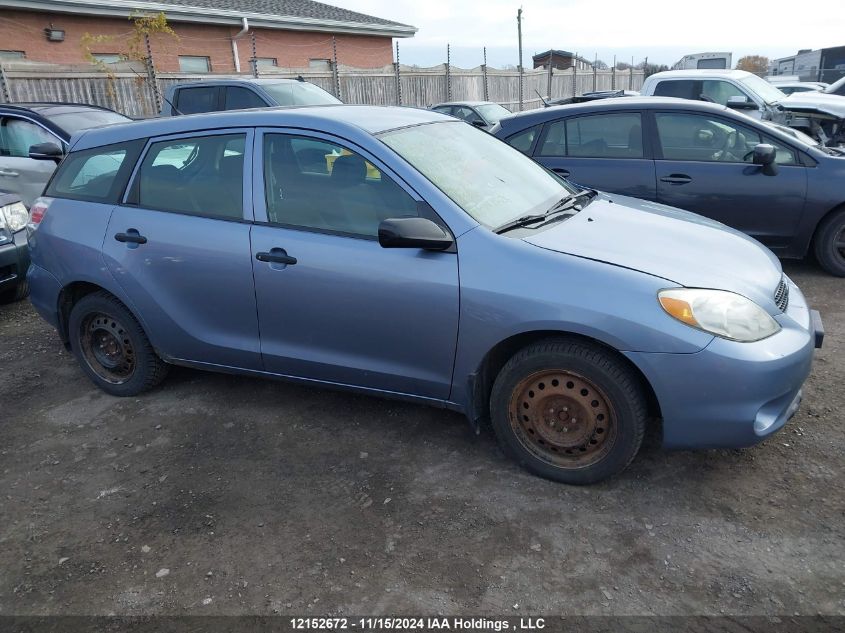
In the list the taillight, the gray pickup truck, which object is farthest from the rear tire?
the gray pickup truck

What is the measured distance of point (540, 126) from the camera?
6523 mm

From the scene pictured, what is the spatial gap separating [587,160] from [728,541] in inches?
172

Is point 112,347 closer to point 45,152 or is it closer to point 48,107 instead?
point 45,152

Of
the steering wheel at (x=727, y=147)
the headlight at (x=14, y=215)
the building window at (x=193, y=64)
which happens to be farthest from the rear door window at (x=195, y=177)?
the building window at (x=193, y=64)

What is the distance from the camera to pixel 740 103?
10.0 m

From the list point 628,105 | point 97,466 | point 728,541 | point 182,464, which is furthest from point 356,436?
point 628,105

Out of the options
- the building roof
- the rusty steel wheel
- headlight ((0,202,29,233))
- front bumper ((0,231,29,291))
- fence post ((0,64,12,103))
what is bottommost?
the rusty steel wheel

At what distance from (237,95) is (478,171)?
729 centimetres

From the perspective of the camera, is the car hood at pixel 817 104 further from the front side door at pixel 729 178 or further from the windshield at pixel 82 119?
the windshield at pixel 82 119

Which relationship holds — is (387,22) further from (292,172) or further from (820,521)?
(820,521)

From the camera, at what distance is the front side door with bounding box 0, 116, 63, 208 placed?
788cm

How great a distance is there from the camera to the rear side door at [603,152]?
6.20 metres

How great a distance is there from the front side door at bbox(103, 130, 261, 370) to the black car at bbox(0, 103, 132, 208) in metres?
4.73

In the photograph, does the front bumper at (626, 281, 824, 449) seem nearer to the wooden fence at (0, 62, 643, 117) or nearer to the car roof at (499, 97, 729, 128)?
the car roof at (499, 97, 729, 128)
